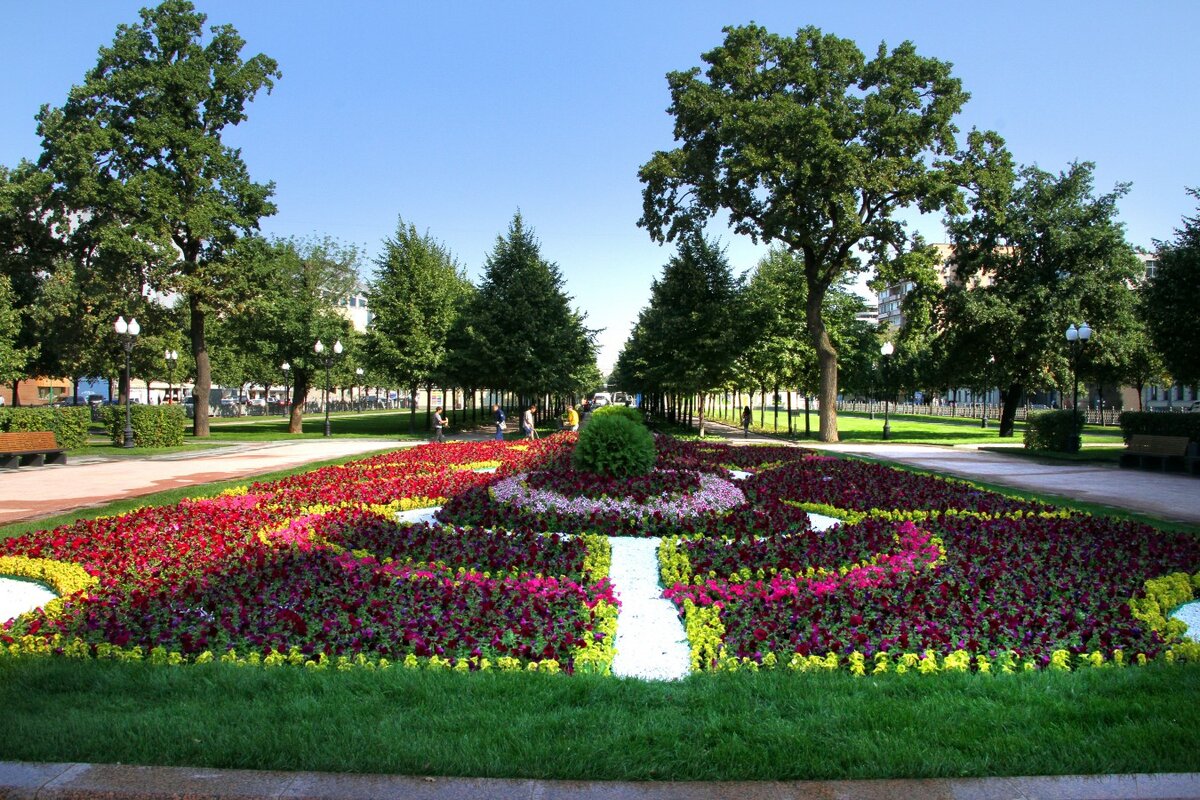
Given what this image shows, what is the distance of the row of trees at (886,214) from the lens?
2628cm

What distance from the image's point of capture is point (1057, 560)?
23.6 ft

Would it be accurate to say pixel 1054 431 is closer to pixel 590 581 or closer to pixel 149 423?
pixel 590 581

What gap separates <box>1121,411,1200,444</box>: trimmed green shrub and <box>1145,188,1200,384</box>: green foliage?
271cm

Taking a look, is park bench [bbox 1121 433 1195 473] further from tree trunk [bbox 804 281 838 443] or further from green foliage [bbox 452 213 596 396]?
green foliage [bbox 452 213 596 396]

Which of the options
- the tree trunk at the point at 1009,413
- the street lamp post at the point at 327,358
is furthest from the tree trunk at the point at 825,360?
the street lamp post at the point at 327,358

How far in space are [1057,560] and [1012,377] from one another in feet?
107

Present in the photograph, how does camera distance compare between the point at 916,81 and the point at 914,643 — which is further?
the point at 916,81

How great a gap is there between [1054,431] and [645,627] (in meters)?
Answer: 23.9

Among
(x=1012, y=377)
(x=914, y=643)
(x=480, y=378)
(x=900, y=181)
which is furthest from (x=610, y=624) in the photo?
(x=1012, y=377)

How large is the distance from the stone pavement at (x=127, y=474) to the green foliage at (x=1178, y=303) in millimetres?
25356

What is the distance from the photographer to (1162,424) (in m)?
21.1

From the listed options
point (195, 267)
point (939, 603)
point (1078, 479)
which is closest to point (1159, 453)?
point (1078, 479)

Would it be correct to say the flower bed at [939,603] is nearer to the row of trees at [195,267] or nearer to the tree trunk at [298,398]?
the row of trees at [195,267]

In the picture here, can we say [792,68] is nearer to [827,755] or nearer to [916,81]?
[916,81]
